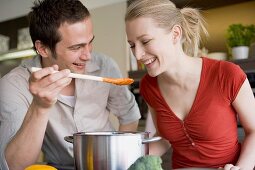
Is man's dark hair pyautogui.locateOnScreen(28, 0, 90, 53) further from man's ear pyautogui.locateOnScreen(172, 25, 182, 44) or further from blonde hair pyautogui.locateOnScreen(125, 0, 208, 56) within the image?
man's ear pyautogui.locateOnScreen(172, 25, 182, 44)

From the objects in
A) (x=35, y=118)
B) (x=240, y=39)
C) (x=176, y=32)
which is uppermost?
(x=176, y=32)

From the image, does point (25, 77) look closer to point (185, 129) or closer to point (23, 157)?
point (23, 157)

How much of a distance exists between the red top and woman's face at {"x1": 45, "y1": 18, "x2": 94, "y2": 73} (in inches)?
16.8

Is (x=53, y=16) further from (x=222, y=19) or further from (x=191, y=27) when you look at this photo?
(x=222, y=19)

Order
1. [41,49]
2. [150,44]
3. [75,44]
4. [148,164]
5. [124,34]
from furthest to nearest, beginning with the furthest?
[124,34] → [41,49] → [75,44] → [150,44] → [148,164]

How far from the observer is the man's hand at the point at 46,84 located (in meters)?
0.85

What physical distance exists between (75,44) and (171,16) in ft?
1.35

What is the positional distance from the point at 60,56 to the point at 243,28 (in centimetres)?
164

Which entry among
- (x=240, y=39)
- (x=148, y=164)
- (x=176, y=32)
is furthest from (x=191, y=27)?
(x=240, y=39)

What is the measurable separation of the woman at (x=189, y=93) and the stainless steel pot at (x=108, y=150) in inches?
17.1

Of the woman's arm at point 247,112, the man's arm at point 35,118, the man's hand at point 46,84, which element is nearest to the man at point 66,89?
the man's arm at point 35,118

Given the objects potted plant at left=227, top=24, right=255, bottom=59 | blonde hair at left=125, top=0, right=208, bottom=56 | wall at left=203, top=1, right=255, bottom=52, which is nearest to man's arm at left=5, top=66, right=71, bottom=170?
blonde hair at left=125, top=0, right=208, bottom=56

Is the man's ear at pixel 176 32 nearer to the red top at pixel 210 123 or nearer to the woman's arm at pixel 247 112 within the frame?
the red top at pixel 210 123

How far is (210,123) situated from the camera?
1.19 metres
